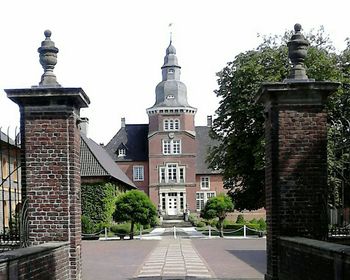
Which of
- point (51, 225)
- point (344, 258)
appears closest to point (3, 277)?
point (51, 225)

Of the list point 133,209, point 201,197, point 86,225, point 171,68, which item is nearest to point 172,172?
point 201,197

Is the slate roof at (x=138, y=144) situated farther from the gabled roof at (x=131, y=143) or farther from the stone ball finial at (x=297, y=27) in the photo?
the stone ball finial at (x=297, y=27)

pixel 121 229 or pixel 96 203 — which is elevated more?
pixel 96 203

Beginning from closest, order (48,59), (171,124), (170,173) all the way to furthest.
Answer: (48,59), (171,124), (170,173)

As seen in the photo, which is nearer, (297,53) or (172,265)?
(297,53)

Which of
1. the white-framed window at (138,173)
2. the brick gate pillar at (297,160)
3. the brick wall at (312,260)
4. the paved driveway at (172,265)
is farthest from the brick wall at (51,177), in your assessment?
the white-framed window at (138,173)

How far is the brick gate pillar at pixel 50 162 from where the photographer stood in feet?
32.1

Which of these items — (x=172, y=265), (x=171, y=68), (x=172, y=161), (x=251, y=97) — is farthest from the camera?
(x=171, y=68)

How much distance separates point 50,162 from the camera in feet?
32.4

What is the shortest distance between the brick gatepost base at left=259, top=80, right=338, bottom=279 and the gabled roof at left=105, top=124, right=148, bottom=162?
59137mm

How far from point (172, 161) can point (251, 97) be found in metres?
39.4

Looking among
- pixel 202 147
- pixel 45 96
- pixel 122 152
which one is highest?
pixel 202 147

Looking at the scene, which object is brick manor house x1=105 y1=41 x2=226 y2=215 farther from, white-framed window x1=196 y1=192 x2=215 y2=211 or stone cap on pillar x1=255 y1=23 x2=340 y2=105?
stone cap on pillar x1=255 y1=23 x2=340 y2=105

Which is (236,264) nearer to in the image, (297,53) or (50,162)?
(297,53)
